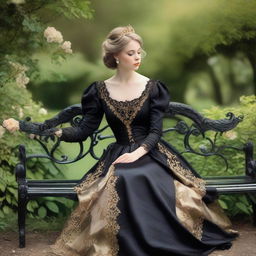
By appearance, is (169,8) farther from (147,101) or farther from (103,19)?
(147,101)

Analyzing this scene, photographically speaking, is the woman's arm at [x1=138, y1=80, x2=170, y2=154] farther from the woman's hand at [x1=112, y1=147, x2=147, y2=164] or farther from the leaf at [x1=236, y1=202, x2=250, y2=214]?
the leaf at [x1=236, y1=202, x2=250, y2=214]

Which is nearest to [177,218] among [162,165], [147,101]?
[162,165]

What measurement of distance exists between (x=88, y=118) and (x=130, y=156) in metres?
0.53

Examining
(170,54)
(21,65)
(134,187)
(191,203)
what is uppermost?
(170,54)

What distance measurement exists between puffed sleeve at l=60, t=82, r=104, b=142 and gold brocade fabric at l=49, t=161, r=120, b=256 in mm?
260

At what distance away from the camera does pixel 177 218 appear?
3.71m

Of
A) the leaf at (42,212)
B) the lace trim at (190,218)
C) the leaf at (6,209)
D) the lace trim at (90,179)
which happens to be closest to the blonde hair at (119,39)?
the lace trim at (90,179)

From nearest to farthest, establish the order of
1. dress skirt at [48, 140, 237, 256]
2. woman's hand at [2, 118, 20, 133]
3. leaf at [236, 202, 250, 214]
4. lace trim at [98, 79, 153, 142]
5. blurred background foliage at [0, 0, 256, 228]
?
1. dress skirt at [48, 140, 237, 256]
2. lace trim at [98, 79, 153, 142]
3. woman's hand at [2, 118, 20, 133]
4. leaf at [236, 202, 250, 214]
5. blurred background foliage at [0, 0, 256, 228]

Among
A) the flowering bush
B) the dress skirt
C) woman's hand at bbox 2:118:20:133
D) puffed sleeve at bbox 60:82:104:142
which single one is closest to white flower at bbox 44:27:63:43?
the flowering bush

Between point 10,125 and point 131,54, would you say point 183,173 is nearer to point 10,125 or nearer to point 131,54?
point 131,54

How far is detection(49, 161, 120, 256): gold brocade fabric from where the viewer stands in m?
3.64

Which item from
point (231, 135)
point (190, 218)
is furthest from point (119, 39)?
point (231, 135)

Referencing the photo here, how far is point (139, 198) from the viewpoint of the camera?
3.68 metres

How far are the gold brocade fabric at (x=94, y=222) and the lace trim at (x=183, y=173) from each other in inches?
16.8
